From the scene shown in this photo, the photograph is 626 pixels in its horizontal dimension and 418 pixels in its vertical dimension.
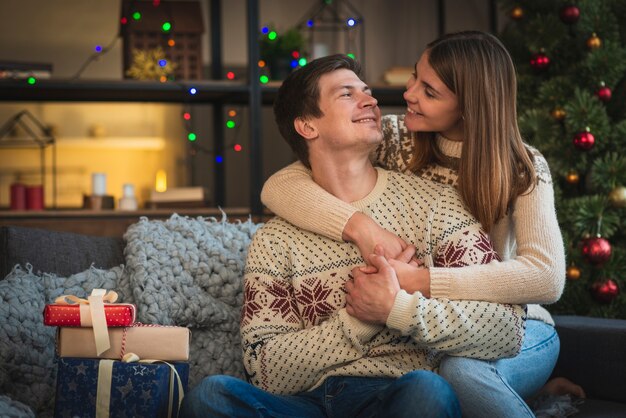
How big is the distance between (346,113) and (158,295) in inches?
22.8

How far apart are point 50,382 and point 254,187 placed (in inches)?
67.2

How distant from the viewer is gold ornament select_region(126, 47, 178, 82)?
3.60 meters

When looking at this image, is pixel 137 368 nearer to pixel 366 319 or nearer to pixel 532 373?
pixel 366 319

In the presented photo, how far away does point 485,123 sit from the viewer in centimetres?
190

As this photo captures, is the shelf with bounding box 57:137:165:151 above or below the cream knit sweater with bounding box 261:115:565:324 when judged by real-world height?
above

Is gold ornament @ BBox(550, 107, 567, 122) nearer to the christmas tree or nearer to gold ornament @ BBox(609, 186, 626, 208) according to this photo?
the christmas tree

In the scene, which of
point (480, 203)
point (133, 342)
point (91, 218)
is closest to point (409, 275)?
point (480, 203)

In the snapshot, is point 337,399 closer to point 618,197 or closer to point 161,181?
point 618,197

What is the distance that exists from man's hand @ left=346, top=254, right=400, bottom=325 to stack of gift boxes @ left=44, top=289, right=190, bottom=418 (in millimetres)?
334

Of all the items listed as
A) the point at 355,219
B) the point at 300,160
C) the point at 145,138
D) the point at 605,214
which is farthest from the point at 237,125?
the point at 355,219

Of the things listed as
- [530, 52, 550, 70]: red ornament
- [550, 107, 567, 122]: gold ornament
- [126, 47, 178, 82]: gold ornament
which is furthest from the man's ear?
[126, 47, 178, 82]: gold ornament

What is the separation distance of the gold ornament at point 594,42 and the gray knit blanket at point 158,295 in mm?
1536

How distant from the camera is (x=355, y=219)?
1.85 meters

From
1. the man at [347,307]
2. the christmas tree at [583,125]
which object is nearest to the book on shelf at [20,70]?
the man at [347,307]
